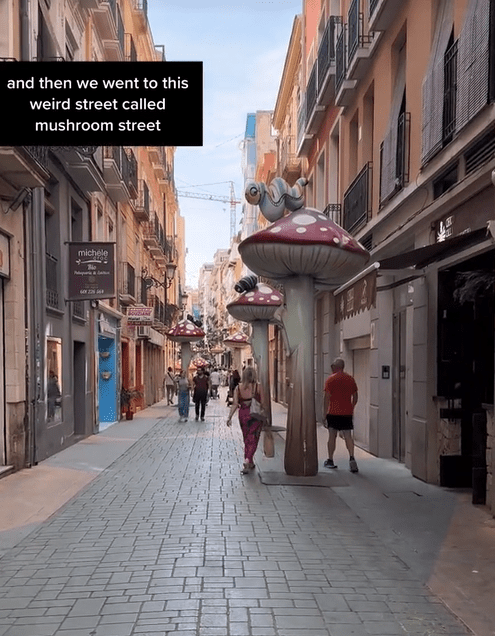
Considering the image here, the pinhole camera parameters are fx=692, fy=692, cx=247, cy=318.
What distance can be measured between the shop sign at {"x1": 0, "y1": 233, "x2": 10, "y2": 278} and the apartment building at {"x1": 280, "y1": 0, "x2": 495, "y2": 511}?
5809 mm

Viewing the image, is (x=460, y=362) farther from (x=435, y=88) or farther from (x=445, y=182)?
(x=435, y=88)

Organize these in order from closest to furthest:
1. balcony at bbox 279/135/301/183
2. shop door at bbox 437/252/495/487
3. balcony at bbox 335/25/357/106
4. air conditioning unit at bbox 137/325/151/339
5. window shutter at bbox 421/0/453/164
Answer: shop door at bbox 437/252/495/487 → window shutter at bbox 421/0/453/164 → balcony at bbox 335/25/357/106 → balcony at bbox 279/135/301/183 → air conditioning unit at bbox 137/325/151/339

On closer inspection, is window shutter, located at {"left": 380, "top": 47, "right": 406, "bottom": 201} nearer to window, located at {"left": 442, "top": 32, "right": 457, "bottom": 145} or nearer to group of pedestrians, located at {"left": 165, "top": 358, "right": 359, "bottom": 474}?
window, located at {"left": 442, "top": 32, "right": 457, "bottom": 145}

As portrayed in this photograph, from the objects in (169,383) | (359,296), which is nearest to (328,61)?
(359,296)

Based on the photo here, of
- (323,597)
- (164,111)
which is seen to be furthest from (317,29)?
(323,597)

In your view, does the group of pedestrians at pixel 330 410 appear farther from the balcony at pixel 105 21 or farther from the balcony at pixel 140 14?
the balcony at pixel 140 14

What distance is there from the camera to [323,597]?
203 inches

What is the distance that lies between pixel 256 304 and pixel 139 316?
21.2 feet

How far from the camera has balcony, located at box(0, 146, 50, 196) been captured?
9664 millimetres

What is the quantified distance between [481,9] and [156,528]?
22.3ft

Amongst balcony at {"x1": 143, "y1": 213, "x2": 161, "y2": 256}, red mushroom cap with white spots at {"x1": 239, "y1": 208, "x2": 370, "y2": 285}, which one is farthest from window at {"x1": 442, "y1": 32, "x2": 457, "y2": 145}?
balcony at {"x1": 143, "y1": 213, "x2": 161, "y2": 256}

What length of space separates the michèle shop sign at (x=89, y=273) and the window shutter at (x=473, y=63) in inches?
334

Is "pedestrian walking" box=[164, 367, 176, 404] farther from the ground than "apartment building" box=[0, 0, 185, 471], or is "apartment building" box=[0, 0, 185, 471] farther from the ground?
"apartment building" box=[0, 0, 185, 471]

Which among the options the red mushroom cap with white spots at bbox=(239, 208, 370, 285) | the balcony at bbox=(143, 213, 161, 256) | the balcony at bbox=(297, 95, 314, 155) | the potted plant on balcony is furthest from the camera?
the balcony at bbox=(143, 213, 161, 256)
